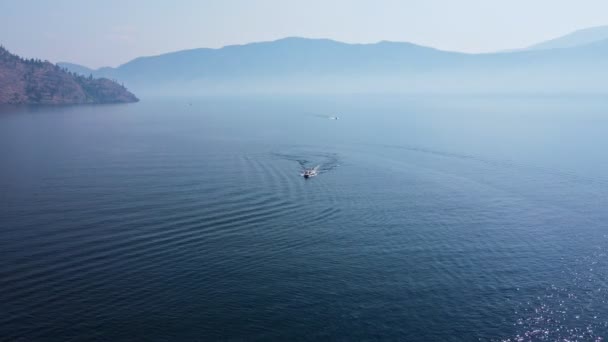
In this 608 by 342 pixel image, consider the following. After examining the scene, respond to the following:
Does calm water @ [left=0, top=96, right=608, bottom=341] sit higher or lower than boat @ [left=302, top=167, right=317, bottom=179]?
lower

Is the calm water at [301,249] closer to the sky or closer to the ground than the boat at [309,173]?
closer to the ground

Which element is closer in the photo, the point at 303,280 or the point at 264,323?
the point at 264,323

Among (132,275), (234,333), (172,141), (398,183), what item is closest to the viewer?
(234,333)

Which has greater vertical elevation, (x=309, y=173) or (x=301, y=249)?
(x=309, y=173)

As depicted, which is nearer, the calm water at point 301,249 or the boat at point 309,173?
the calm water at point 301,249

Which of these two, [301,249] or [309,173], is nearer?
[301,249]

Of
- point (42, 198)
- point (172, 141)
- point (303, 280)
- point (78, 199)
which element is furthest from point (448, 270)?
point (172, 141)

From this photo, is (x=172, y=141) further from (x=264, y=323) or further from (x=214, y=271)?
(x=264, y=323)

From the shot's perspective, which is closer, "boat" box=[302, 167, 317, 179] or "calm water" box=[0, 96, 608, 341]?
"calm water" box=[0, 96, 608, 341]
